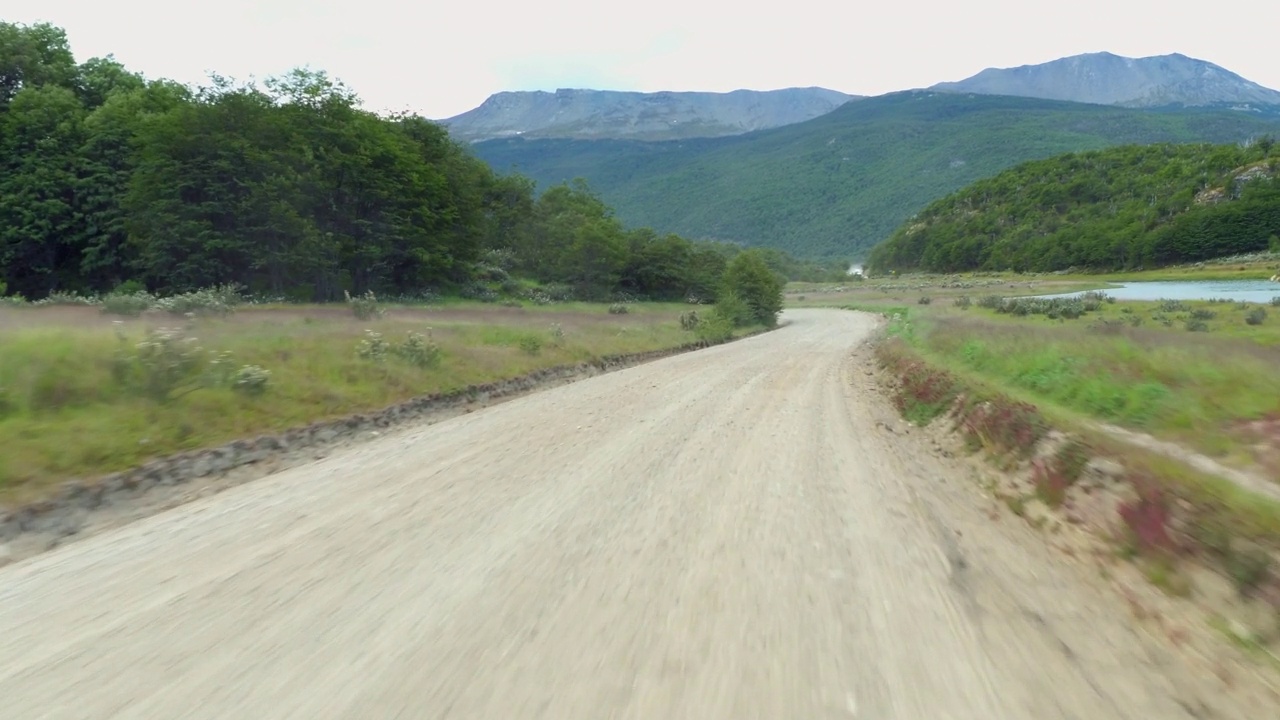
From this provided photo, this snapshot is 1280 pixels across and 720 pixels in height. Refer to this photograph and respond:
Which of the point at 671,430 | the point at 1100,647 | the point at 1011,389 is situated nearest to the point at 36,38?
the point at 671,430

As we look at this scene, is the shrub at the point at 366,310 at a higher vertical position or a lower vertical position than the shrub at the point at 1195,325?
higher

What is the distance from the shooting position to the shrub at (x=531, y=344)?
22014 mm

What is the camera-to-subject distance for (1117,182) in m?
127

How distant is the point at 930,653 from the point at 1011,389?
9.34 m

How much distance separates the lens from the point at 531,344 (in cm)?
2244

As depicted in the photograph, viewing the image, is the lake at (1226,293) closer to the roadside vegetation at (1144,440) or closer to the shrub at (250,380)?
the roadside vegetation at (1144,440)

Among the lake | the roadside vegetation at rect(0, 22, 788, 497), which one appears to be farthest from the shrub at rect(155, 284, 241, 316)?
the lake

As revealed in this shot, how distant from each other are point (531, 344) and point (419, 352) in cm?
601

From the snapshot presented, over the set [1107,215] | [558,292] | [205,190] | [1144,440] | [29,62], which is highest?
[29,62]

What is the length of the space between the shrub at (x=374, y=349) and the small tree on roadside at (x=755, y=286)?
130 feet

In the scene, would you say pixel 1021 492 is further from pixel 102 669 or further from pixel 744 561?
pixel 102 669

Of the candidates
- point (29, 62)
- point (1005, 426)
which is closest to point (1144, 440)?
point (1005, 426)

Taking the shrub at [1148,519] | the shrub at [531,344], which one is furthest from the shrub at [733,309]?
the shrub at [1148,519]

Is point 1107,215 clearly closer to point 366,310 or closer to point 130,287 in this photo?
point 366,310
